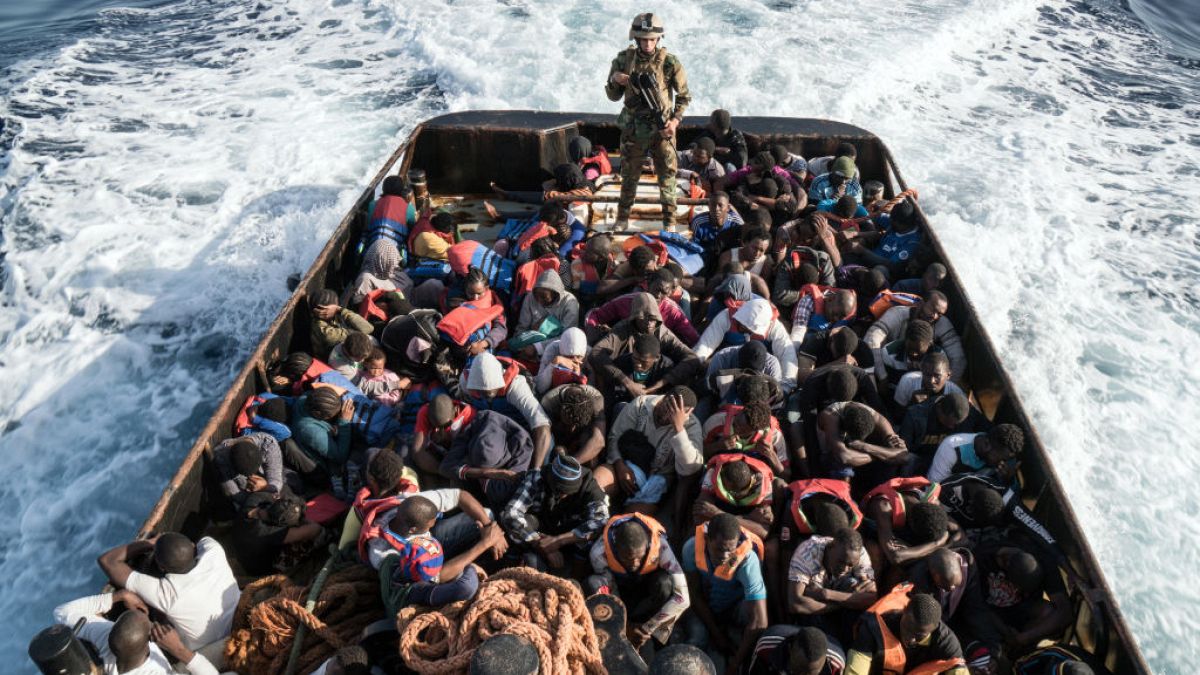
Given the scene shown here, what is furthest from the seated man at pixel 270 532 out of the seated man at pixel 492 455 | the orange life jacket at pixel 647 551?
the orange life jacket at pixel 647 551

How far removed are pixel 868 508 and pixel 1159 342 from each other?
5.88 metres

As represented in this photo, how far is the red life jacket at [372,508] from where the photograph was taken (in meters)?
3.92

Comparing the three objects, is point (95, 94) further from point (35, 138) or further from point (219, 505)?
point (219, 505)

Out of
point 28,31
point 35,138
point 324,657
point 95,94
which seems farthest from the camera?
point 28,31

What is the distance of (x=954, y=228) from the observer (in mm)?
9688

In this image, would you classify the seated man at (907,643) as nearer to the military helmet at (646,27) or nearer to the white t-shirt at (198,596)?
the white t-shirt at (198,596)

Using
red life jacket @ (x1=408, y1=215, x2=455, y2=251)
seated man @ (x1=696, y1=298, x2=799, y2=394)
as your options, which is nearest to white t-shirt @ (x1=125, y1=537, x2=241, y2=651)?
seated man @ (x1=696, y1=298, x2=799, y2=394)

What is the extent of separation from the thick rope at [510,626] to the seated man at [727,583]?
698 mm

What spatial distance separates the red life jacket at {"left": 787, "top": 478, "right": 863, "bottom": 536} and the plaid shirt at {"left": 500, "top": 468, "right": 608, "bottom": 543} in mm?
944

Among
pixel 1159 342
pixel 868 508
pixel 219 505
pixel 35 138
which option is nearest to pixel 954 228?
pixel 1159 342

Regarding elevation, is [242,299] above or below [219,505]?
below

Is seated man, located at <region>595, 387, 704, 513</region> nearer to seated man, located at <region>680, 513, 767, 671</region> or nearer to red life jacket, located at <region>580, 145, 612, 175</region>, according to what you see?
seated man, located at <region>680, 513, 767, 671</region>

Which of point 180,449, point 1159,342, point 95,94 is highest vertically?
point 95,94

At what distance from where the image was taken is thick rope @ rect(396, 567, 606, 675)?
3186 mm
